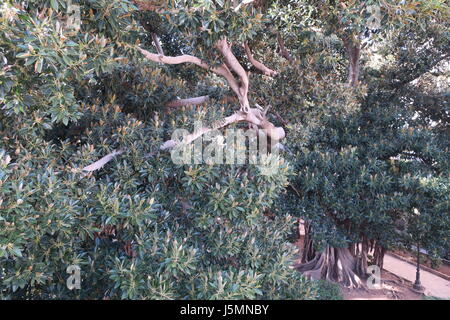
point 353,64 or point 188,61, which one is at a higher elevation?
point 353,64

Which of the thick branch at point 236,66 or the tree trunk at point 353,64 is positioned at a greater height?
the tree trunk at point 353,64

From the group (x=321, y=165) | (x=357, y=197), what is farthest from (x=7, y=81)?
(x=357, y=197)

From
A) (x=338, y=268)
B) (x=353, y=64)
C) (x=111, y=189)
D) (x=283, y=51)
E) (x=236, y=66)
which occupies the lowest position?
(x=338, y=268)

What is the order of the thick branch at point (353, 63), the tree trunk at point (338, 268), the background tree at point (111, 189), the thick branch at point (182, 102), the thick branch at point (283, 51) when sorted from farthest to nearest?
the tree trunk at point (338, 268)
the thick branch at point (353, 63)
the thick branch at point (283, 51)
the thick branch at point (182, 102)
the background tree at point (111, 189)

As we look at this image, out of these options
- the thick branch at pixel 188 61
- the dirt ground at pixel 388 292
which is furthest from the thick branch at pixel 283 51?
the dirt ground at pixel 388 292

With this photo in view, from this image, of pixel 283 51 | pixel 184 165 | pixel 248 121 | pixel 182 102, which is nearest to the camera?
pixel 184 165

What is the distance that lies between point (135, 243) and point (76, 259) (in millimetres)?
416

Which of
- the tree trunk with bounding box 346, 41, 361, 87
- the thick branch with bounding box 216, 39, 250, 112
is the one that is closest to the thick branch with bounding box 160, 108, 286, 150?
the thick branch with bounding box 216, 39, 250, 112

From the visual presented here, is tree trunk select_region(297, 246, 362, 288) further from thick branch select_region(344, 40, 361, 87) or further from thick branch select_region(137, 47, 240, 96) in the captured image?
thick branch select_region(137, 47, 240, 96)

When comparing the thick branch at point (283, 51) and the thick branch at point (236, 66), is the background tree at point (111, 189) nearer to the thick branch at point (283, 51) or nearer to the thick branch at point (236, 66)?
the thick branch at point (236, 66)

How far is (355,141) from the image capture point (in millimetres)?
5309

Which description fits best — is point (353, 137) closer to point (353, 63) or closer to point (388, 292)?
point (353, 63)

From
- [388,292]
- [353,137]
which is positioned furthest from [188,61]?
[388,292]

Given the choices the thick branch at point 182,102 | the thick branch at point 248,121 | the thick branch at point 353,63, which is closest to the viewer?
the thick branch at point 248,121
